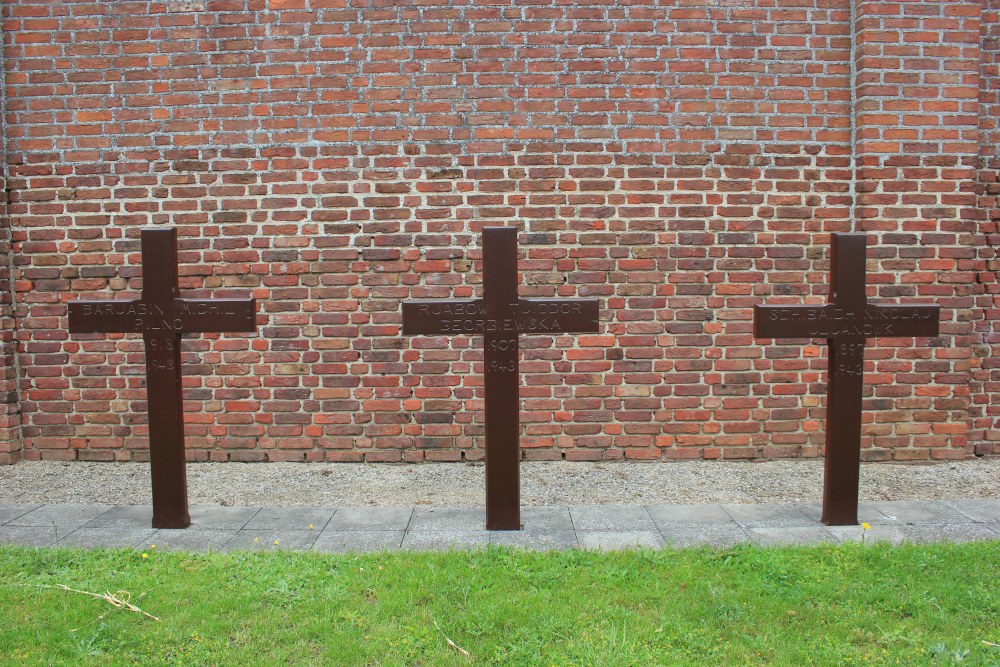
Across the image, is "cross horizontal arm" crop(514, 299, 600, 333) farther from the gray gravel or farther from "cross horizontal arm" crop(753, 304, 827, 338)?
the gray gravel

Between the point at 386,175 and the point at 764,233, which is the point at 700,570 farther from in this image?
the point at 386,175

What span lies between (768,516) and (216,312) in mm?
3125

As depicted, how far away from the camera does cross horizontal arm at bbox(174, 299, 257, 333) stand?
139 inches

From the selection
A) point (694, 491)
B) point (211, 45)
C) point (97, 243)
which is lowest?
point (694, 491)

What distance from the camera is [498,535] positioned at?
3.42 metres

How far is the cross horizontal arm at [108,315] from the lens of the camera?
11.6 feet

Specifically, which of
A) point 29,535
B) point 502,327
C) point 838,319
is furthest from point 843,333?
point 29,535

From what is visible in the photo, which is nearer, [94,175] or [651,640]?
[651,640]

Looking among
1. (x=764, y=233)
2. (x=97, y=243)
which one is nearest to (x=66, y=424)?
(x=97, y=243)

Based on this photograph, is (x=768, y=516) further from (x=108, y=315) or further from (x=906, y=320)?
(x=108, y=315)

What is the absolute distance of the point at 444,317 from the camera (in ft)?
11.5

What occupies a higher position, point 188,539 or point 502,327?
point 502,327

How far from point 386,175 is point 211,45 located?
4.83ft

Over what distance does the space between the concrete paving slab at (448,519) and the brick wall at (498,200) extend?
975mm
